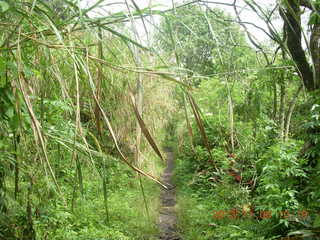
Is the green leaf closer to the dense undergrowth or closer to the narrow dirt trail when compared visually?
the dense undergrowth

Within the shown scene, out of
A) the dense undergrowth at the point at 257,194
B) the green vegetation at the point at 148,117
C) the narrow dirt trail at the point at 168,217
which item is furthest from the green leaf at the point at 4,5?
the narrow dirt trail at the point at 168,217

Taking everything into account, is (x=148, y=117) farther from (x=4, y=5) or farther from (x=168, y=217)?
(x=4, y=5)

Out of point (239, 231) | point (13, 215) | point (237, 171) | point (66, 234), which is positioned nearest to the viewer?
point (13, 215)

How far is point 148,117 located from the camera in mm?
6844

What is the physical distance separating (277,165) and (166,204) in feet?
10.8

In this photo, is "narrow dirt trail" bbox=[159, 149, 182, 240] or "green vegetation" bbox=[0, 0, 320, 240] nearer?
"green vegetation" bbox=[0, 0, 320, 240]

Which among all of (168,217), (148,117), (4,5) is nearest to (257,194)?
(168,217)

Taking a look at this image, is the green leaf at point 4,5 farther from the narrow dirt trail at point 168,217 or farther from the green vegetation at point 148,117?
the narrow dirt trail at point 168,217

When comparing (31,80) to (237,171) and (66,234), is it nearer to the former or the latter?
(66,234)

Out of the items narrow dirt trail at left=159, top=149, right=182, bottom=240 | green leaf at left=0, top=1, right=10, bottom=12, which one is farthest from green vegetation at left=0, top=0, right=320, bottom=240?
narrow dirt trail at left=159, top=149, right=182, bottom=240

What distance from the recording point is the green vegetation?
0.82 m

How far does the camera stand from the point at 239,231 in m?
4.15

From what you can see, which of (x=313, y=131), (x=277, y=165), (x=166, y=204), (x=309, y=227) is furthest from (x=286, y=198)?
(x=166, y=204)

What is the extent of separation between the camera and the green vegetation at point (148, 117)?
0.82 metres
